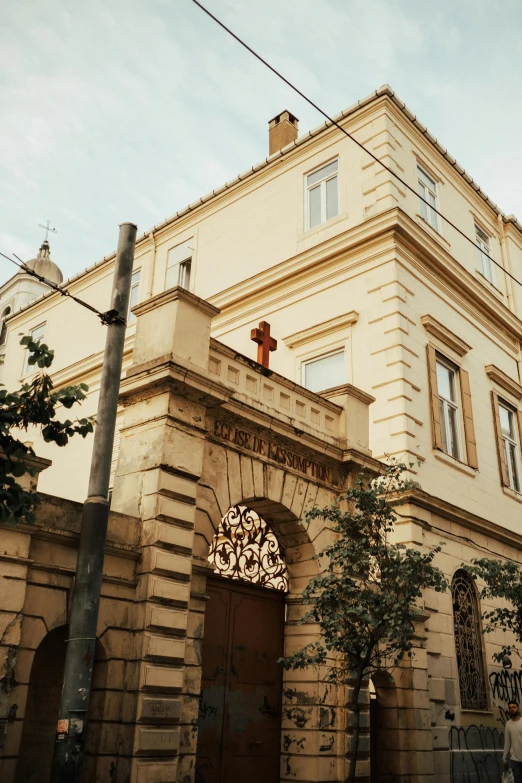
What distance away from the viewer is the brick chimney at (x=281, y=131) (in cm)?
2209

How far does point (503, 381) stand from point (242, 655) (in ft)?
39.9

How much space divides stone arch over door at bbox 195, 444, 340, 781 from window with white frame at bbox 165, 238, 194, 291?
40.2ft

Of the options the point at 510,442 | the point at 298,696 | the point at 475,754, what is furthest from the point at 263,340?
the point at 510,442

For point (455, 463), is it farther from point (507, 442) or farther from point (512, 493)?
point (507, 442)

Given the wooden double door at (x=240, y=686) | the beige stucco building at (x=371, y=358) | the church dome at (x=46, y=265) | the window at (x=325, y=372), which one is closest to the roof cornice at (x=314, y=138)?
the beige stucco building at (x=371, y=358)

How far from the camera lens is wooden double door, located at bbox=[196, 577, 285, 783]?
32.0ft

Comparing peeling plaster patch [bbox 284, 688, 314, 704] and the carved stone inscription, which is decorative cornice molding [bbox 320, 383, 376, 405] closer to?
the carved stone inscription

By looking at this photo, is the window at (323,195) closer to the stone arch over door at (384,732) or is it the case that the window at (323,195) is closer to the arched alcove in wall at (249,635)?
the arched alcove in wall at (249,635)

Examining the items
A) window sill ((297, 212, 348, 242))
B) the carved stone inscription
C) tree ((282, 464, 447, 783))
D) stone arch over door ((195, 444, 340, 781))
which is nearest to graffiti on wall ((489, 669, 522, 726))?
tree ((282, 464, 447, 783))

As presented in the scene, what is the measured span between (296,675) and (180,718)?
2.51m

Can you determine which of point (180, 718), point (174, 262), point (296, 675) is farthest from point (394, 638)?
point (174, 262)

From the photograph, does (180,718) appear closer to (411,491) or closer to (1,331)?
(411,491)

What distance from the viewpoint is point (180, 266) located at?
74.2ft

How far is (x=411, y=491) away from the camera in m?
14.4
